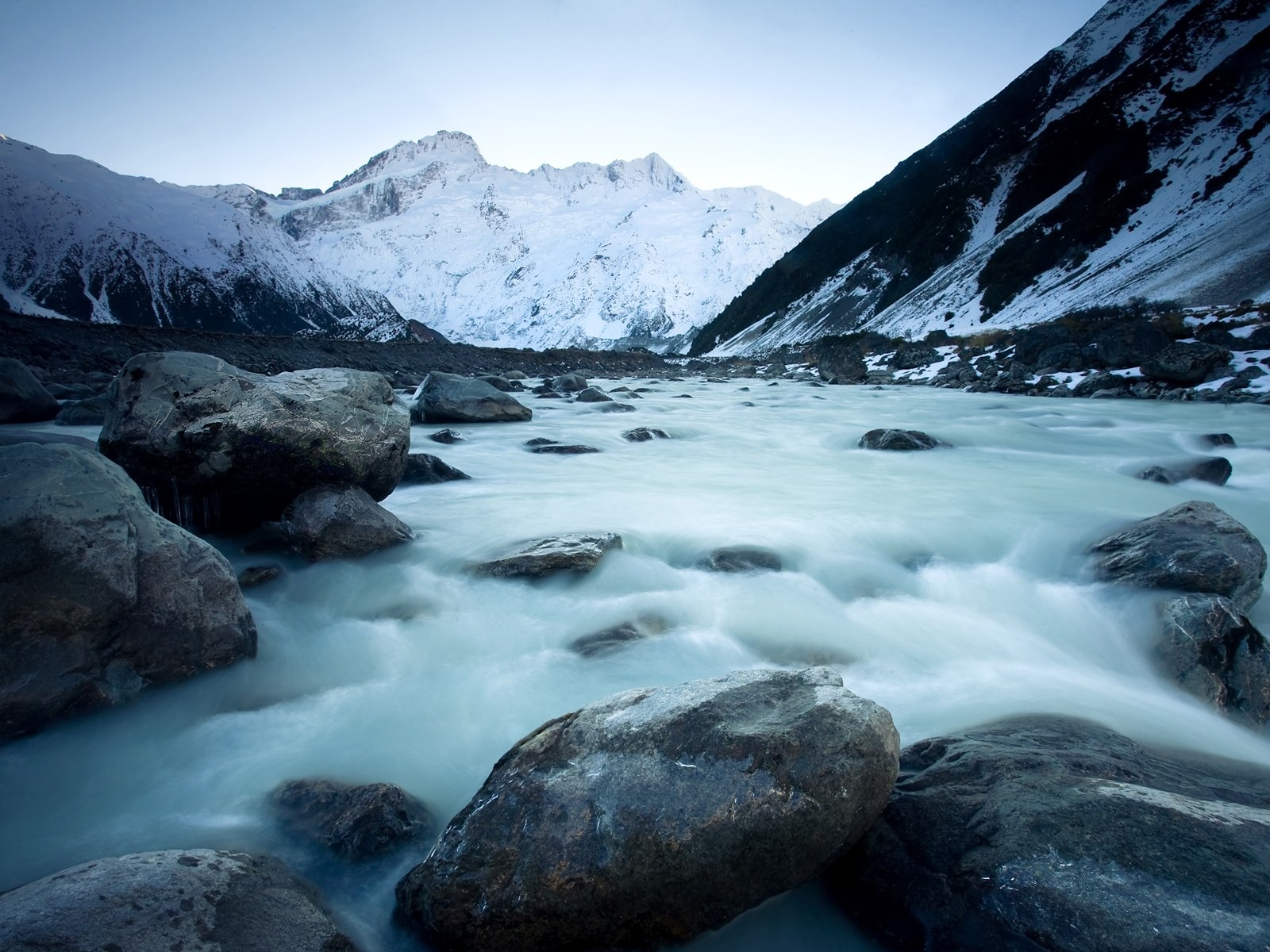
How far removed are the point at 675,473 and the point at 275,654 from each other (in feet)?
17.4

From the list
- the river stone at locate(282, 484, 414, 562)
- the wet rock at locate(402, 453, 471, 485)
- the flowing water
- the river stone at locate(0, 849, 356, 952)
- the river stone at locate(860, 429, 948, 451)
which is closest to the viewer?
the river stone at locate(0, 849, 356, 952)

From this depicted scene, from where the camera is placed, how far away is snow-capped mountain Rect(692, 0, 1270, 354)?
38.4 metres

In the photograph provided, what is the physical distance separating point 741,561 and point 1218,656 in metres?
2.58

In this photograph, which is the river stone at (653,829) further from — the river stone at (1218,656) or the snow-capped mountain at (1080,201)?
the snow-capped mountain at (1080,201)

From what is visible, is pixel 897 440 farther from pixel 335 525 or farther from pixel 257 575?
pixel 257 575

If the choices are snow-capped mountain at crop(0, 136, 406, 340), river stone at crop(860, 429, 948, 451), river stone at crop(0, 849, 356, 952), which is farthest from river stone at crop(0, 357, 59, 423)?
snow-capped mountain at crop(0, 136, 406, 340)

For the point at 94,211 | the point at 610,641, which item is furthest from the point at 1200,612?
the point at 94,211

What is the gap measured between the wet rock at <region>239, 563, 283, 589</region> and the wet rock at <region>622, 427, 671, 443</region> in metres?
6.49

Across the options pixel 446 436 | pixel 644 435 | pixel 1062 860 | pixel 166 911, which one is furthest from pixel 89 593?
pixel 644 435

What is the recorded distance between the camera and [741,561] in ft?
15.4

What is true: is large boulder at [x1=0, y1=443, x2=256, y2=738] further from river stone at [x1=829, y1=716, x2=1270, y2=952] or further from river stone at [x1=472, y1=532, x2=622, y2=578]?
river stone at [x1=829, y1=716, x2=1270, y2=952]

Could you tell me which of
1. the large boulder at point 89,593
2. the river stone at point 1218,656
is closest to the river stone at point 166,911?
the large boulder at point 89,593

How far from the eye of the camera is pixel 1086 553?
4.60 meters

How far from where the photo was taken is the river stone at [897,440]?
382 inches
